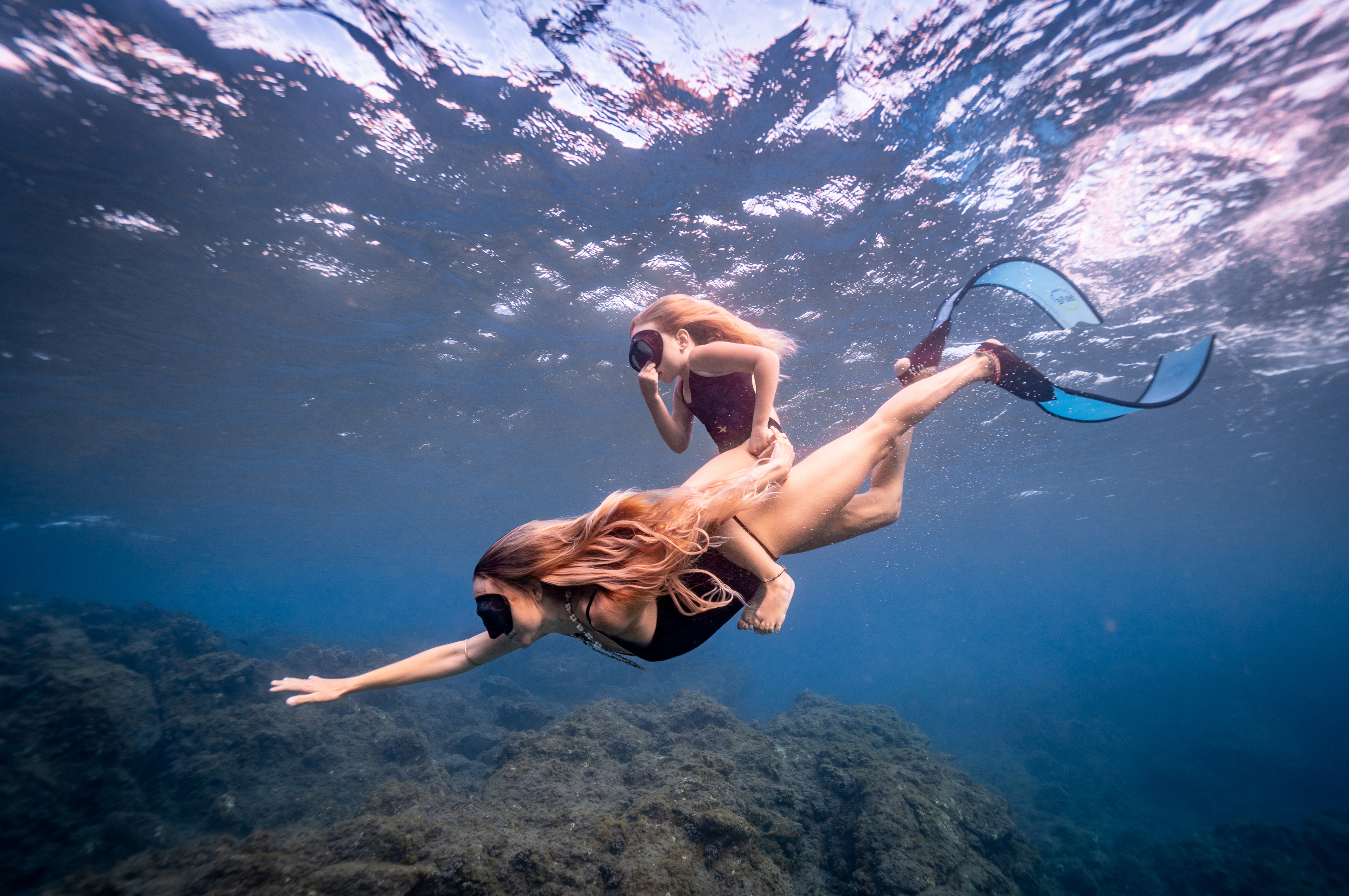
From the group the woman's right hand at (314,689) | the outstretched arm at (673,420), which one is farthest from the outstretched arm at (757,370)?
the woman's right hand at (314,689)

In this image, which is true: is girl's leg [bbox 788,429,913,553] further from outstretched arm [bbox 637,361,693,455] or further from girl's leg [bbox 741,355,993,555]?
outstretched arm [bbox 637,361,693,455]

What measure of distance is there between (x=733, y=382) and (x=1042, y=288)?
139 inches

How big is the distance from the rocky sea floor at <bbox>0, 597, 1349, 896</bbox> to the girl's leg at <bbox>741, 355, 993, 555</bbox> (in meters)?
4.14

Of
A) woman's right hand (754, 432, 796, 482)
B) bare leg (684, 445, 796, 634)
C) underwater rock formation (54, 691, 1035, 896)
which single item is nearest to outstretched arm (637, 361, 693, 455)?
woman's right hand (754, 432, 796, 482)

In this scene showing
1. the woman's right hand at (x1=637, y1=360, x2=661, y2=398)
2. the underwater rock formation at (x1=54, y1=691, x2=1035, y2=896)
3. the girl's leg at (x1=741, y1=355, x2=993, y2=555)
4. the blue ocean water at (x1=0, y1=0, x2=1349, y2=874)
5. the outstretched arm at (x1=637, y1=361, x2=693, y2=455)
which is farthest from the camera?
the blue ocean water at (x1=0, y1=0, x2=1349, y2=874)

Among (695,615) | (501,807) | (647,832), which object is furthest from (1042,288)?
(501,807)

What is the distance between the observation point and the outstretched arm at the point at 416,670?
2.79 m

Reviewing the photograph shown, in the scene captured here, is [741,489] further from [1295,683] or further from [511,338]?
[1295,683]

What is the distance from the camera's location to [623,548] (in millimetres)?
2420

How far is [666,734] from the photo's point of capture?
10.2 metres

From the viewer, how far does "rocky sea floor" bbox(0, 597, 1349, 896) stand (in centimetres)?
459

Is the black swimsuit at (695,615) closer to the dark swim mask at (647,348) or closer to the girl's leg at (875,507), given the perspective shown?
the girl's leg at (875,507)

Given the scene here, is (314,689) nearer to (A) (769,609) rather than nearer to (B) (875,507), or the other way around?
(A) (769,609)

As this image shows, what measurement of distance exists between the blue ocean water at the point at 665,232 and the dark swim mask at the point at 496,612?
7284mm
